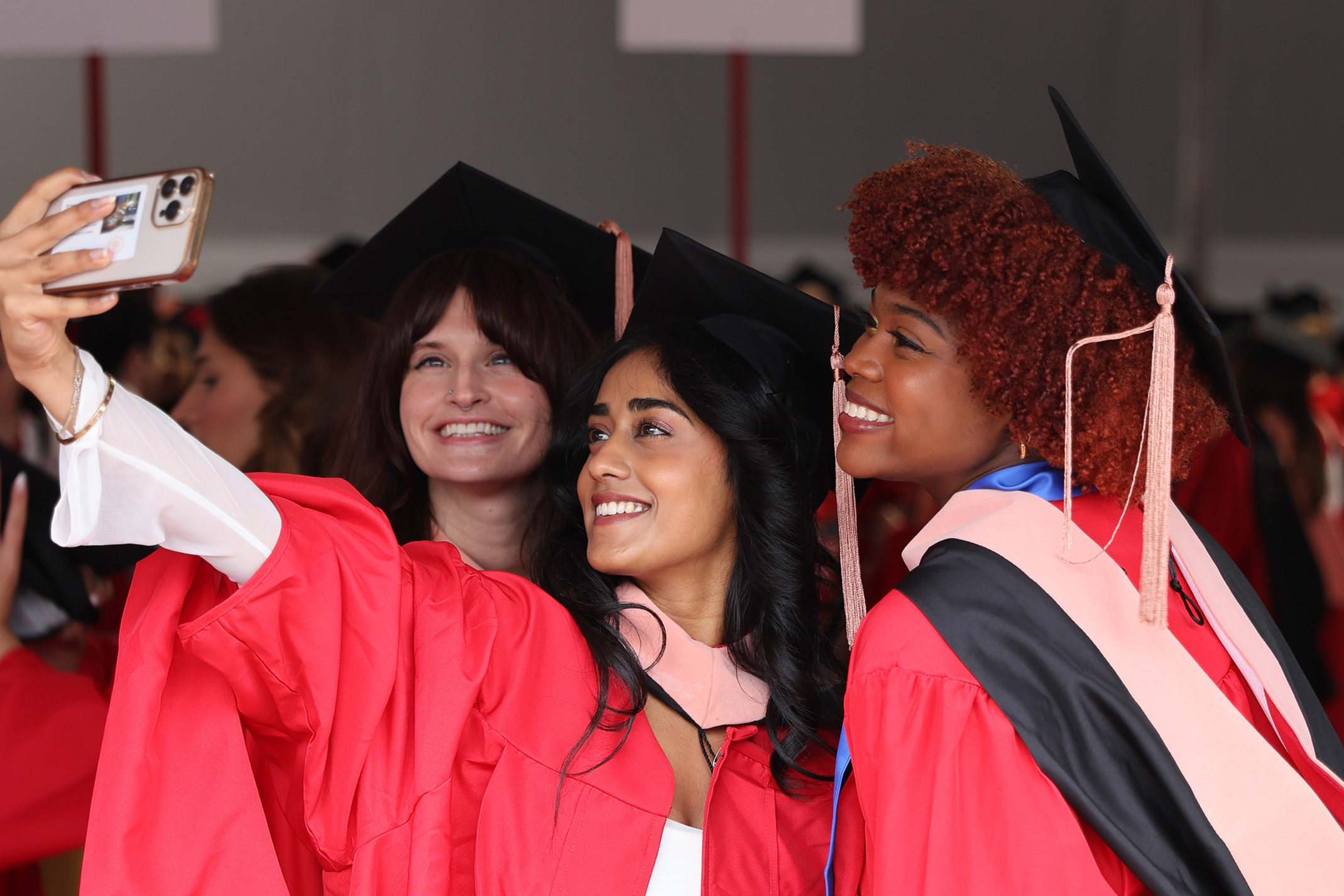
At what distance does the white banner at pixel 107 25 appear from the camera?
116 inches

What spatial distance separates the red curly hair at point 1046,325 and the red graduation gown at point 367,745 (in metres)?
0.68

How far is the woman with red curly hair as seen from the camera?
137 cm

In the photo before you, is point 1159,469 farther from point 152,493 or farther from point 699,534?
point 152,493

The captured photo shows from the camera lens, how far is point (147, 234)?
1198 millimetres

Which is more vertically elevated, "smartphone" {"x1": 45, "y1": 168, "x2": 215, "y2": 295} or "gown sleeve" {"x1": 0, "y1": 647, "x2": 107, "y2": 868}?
"smartphone" {"x1": 45, "y1": 168, "x2": 215, "y2": 295}

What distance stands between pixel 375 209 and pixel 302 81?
0.81m

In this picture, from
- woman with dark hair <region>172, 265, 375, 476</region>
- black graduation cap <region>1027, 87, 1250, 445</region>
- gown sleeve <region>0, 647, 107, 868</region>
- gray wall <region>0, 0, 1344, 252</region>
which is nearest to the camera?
black graduation cap <region>1027, 87, 1250, 445</region>

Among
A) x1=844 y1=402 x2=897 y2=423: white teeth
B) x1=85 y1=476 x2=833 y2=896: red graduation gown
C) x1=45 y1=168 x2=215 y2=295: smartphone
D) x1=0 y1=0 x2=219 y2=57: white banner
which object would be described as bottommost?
x1=85 y1=476 x2=833 y2=896: red graduation gown

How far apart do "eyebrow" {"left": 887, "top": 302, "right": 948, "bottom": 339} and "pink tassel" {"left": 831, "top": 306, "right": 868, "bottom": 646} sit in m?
0.14

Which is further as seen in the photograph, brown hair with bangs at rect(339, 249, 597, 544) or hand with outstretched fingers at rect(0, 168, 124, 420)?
brown hair with bangs at rect(339, 249, 597, 544)

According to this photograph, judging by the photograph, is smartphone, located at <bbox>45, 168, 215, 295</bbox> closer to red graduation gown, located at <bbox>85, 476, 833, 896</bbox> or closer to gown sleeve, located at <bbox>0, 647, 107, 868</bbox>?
red graduation gown, located at <bbox>85, 476, 833, 896</bbox>

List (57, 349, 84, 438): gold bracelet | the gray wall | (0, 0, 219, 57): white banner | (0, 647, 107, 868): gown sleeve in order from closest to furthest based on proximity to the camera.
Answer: (57, 349, 84, 438): gold bracelet → (0, 647, 107, 868): gown sleeve → (0, 0, 219, 57): white banner → the gray wall

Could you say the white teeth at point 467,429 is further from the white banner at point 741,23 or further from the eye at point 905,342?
the white banner at point 741,23

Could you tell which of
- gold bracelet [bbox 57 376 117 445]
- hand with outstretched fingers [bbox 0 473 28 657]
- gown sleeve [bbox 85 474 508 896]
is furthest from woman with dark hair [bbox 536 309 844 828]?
hand with outstretched fingers [bbox 0 473 28 657]
